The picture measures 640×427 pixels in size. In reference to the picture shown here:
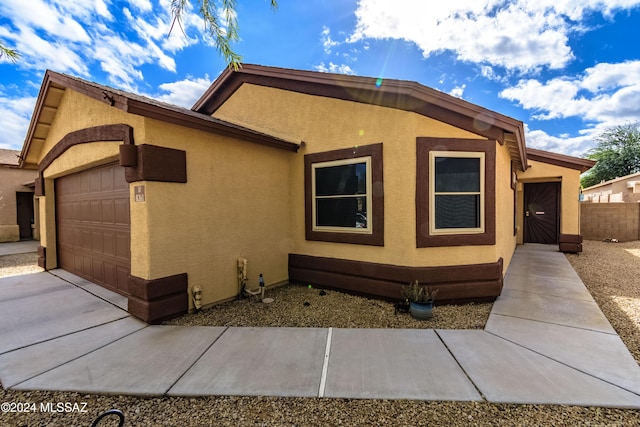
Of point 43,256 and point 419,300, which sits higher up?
point 43,256

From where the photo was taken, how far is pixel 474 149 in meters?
5.11

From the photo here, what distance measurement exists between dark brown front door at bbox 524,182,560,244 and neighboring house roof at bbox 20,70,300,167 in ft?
37.0

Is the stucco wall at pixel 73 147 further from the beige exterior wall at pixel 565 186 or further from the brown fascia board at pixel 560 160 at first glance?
the beige exterior wall at pixel 565 186

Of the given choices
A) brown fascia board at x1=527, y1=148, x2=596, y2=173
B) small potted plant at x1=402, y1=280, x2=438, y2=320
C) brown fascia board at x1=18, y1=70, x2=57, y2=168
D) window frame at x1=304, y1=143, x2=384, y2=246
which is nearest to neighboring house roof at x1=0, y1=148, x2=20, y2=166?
brown fascia board at x1=18, y1=70, x2=57, y2=168

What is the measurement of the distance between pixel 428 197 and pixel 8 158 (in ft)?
71.2

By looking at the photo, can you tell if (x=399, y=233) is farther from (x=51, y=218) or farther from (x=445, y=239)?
(x=51, y=218)

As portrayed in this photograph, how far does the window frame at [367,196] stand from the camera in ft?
17.4

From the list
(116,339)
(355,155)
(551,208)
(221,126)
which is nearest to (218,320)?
(116,339)

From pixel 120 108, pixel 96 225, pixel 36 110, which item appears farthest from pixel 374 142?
pixel 36 110

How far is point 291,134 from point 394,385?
5.35 m

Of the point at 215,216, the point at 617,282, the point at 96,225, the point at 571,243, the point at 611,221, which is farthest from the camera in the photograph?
the point at 611,221

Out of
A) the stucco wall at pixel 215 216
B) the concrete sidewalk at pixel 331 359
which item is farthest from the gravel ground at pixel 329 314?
the stucco wall at pixel 215 216

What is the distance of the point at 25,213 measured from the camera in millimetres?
15367

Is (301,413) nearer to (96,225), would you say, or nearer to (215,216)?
(215,216)
